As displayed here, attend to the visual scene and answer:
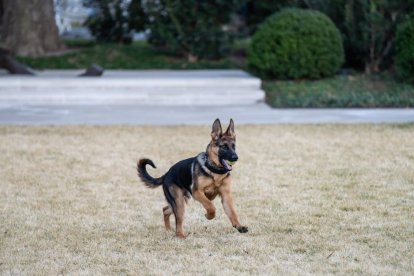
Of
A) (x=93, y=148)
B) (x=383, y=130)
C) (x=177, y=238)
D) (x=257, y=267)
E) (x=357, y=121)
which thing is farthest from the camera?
(x=357, y=121)

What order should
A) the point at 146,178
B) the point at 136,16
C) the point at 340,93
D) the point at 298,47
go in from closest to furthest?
1. the point at 146,178
2. the point at 340,93
3. the point at 298,47
4. the point at 136,16

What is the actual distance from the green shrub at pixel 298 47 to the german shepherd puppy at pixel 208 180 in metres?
9.78

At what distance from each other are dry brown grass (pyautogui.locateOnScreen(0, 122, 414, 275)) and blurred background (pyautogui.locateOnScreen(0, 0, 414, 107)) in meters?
3.76

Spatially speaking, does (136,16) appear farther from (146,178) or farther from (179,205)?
(179,205)

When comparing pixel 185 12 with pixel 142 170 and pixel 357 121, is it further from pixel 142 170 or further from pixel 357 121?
pixel 142 170

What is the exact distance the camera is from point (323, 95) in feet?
49.0

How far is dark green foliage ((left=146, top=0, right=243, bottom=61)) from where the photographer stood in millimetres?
18266

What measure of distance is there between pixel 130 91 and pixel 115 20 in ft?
21.2

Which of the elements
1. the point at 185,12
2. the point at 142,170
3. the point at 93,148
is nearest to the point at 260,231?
the point at 142,170

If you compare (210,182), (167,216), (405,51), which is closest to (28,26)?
(405,51)

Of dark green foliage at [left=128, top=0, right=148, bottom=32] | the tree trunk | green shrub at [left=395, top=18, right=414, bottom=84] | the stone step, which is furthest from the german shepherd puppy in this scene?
dark green foliage at [left=128, top=0, right=148, bottom=32]

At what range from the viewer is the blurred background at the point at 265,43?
15.5 m

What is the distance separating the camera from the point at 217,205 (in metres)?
7.75

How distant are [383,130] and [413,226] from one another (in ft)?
17.4
